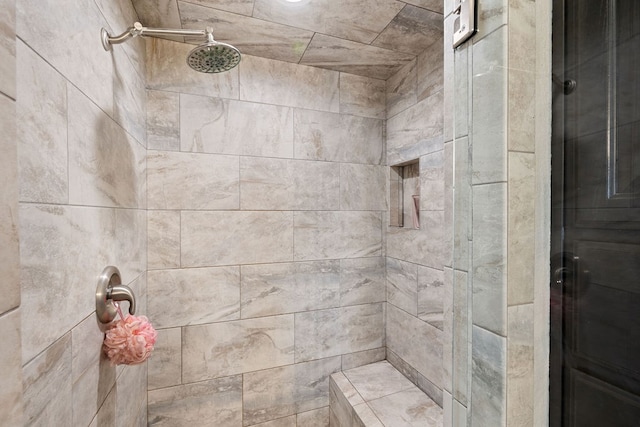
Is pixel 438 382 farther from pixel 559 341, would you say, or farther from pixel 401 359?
pixel 559 341

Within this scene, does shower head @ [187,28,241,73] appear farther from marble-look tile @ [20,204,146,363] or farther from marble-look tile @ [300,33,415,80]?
marble-look tile @ [20,204,146,363]

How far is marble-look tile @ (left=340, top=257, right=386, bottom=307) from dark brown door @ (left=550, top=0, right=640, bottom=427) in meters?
1.25

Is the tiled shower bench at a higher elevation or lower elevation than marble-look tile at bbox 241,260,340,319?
lower

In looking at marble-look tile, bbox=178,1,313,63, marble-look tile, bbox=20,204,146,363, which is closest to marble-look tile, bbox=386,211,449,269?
marble-look tile, bbox=178,1,313,63

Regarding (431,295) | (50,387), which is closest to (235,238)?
(50,387)

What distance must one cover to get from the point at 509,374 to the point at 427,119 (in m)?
1.31

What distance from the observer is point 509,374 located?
0.59 meters

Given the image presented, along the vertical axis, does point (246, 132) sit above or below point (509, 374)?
above

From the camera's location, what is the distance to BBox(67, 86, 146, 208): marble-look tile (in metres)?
0.74

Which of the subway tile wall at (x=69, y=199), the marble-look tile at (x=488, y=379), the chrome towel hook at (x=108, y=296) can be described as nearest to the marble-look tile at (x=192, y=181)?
the subway tile wall at (x=69, y=199)

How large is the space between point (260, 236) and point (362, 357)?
1050mm

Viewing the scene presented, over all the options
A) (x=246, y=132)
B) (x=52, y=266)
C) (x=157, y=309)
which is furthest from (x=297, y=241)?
(x=52, y=266)

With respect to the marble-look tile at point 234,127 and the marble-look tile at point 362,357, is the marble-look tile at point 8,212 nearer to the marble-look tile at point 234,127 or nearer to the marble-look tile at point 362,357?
the marble-look tile at point 234,127

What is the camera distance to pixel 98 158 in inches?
34.9
